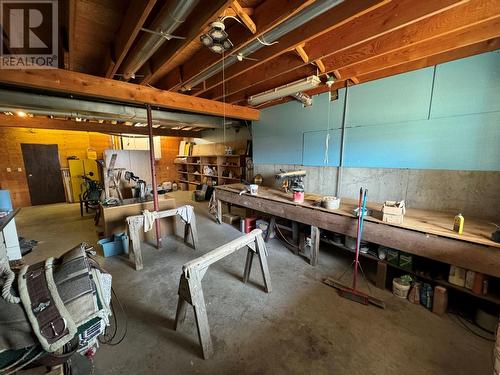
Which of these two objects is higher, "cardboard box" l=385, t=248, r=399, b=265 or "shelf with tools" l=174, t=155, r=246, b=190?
"shelf with tools" l=174, t=155, r=246, b=190

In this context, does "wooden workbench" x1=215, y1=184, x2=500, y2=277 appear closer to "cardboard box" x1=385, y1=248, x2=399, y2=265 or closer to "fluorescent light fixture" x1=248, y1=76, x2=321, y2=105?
"cardboard box" x1=385, y1=248, x2=399, y2=265

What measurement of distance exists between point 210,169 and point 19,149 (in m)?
5.68

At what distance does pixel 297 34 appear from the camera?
6.24 ft

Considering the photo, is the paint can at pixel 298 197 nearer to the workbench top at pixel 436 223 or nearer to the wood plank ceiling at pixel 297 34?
the workbench top at pixel 436 223

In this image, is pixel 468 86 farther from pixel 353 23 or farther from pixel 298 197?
pixel 298 197

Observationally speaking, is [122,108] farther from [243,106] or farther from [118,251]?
[118,251]

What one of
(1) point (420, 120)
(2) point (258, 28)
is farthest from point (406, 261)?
(2) point (258, 28)

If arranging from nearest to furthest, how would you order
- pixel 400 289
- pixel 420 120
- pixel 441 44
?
pixel 441 44 < pixel 400 289 < pixel 420 120

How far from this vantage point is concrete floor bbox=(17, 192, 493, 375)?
1479 millimetres

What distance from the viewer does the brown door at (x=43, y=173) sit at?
6.22 meters

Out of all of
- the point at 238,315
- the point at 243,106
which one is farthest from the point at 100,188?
the point at 238,315

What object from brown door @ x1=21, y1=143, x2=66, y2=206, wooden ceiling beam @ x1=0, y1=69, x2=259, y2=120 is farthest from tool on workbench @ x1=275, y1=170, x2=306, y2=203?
brown door @ x1=21, y1=143, x2=66, y2=206

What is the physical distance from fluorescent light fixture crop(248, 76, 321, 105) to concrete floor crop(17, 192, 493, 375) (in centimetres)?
251

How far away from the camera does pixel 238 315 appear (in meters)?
1.95
